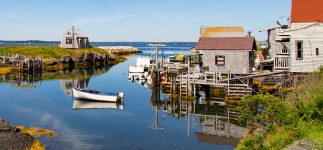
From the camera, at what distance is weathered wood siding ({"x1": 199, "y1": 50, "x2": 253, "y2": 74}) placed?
45.8 metres

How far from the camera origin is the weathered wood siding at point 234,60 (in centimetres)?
4584

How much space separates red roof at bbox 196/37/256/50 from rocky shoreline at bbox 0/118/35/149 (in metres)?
25.9

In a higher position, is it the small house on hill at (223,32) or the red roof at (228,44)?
the small house on hill at (223,32)

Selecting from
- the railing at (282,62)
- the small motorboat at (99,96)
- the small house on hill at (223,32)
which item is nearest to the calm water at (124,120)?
the small motorboat at (99,96)

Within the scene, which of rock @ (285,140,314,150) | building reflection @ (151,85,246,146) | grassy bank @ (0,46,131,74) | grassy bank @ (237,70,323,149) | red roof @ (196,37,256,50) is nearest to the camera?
rock @ (285,140,314,150)

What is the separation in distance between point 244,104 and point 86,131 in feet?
45.4

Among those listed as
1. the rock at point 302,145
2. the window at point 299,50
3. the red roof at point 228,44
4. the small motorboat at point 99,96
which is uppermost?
the red roof at point 228,44

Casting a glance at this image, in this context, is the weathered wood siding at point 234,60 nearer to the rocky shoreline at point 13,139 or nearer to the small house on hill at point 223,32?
the small house on hill at point 223,32

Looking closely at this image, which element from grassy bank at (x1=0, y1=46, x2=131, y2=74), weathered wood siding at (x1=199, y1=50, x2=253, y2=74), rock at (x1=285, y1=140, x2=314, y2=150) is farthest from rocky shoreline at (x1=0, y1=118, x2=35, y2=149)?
grassy bank at (x1=0, y1=46, x2=131, y2=74)

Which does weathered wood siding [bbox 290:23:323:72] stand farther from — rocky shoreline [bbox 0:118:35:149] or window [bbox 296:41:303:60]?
rocky shoreline [bbox 0:118:35:149]

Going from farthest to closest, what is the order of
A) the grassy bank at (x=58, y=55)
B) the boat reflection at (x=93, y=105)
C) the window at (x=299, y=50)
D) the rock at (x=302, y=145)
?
1. the grassy bank at (x=58, y=55)
2. the boat reflection at (x=93, y=105)
3. the window at (x=299, y=50)
4. the rock at (x=302, y=145)

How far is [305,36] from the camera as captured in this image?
36000mm

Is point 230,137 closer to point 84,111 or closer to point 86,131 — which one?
point 86,131

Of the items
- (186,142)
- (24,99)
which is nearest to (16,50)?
(24,99)
